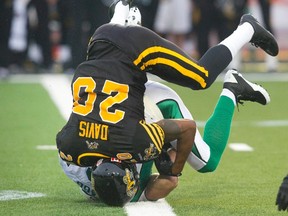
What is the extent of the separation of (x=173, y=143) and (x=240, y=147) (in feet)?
7.95

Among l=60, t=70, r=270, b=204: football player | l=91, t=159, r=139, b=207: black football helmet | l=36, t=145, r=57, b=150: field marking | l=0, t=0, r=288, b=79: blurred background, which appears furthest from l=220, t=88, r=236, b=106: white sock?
l=0, t=0, r=288, b=79: blurred background

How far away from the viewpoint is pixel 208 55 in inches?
232

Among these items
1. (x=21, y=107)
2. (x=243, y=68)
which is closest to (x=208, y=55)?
(x=21, y=107)

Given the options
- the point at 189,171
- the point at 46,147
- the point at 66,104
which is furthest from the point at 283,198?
the point at 66,104

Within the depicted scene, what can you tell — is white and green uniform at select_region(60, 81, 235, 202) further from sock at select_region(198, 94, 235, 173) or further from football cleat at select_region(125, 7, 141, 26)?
football cleat at select_region(125, 7, 141, 26)

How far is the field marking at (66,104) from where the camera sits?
5.38 m

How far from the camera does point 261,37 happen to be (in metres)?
6.26

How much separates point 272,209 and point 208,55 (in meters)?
1.02

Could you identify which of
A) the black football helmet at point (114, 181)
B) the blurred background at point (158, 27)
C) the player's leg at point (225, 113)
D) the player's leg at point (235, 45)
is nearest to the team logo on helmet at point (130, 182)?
the black football helmet at point (114, 181)

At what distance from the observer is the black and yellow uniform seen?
17.9 feet

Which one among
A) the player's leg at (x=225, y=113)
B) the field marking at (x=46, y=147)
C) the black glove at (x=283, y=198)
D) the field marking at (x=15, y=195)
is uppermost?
the black glove at (x=283, y=198)

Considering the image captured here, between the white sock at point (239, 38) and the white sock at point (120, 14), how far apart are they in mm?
614

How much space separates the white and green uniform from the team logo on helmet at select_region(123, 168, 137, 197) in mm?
246

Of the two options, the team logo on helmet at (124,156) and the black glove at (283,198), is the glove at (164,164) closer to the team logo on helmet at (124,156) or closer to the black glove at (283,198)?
the team logo on helmet at (124,156)
